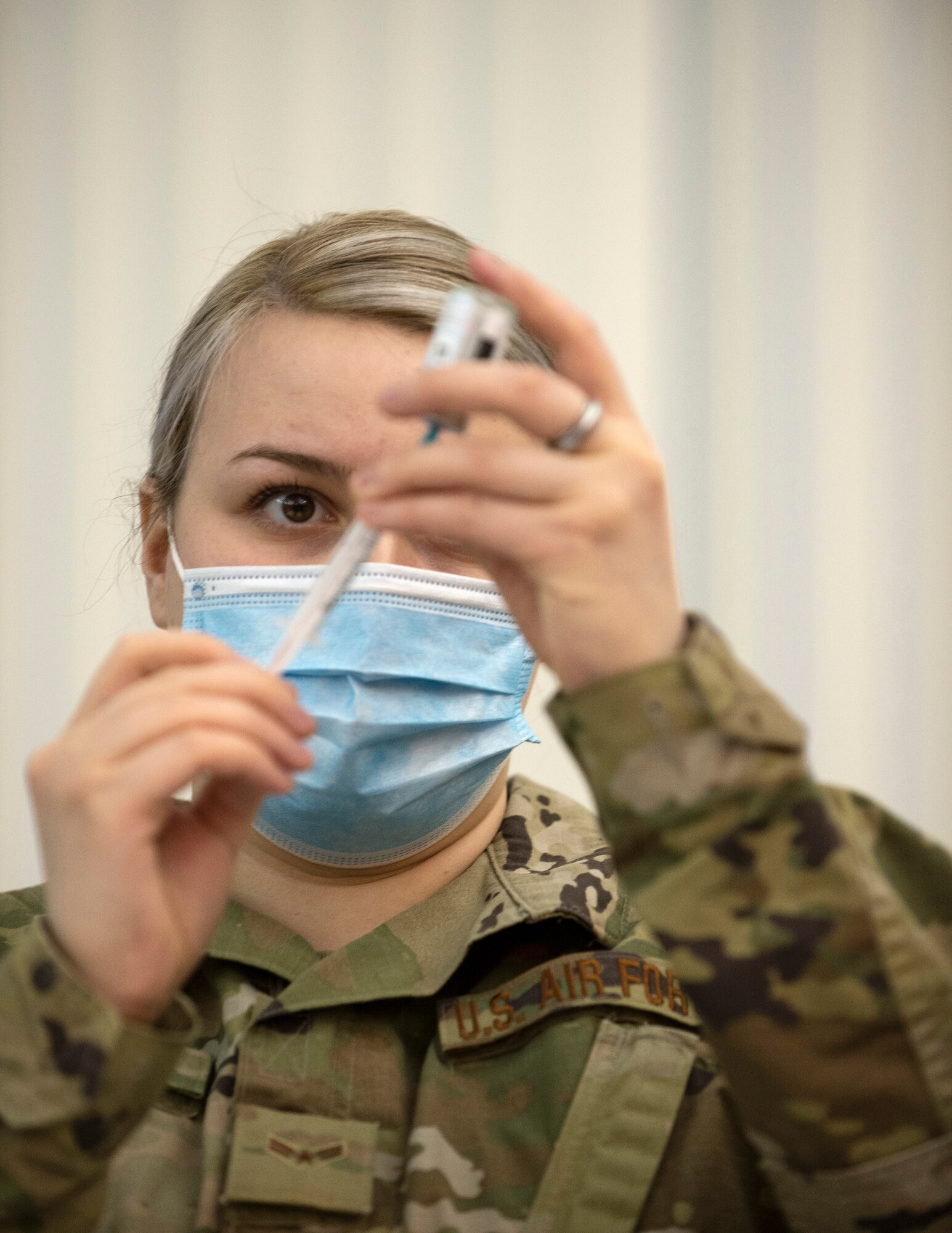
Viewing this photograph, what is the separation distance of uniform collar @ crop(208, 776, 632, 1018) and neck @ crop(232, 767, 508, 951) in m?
0.03

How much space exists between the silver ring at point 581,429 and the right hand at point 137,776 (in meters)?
0.31

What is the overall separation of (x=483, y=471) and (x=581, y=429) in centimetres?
8

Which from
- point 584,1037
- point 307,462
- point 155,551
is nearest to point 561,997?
point 584,1037

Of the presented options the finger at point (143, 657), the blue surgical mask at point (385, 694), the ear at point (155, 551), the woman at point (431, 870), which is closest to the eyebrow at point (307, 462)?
the woman at point (431, 870)

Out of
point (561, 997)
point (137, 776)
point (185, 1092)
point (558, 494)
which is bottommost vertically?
point (185, 1092)

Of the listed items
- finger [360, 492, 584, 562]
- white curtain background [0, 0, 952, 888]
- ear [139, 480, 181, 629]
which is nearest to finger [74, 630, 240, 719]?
finger [360, 492, 584, 562]

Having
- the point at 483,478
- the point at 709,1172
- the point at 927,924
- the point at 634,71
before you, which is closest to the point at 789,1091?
the point at 927,924

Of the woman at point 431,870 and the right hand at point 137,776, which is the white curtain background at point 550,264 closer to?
the woman at point 431,870

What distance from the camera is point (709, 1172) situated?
1.21 m

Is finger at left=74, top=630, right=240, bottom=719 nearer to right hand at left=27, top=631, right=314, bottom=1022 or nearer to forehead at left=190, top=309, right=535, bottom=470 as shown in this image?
right hand at left=27, top=631, right=314, bottom=1022

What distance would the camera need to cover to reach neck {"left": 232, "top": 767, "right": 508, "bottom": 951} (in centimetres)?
148

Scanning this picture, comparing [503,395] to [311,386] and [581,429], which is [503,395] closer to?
[581,429]

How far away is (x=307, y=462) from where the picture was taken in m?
1.44

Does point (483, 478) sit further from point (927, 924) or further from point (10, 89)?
point (10, 89)
